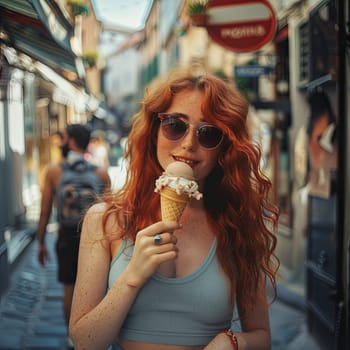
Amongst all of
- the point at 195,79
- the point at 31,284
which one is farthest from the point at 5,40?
the point at 31,284

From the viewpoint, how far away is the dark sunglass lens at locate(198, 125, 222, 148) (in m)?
1.84

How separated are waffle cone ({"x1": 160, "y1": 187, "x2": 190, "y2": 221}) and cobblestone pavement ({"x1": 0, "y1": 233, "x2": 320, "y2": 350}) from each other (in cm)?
352

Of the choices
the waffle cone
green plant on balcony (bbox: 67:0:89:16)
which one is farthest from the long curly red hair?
green plant on balcony (bbox: 67:0:89:16)

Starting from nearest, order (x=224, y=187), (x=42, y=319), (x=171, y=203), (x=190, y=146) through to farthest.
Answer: (x=171, y=203) → (x=190, y=146) → (x=224, y=187) → (x=42, y=319)

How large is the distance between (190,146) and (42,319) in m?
4.44

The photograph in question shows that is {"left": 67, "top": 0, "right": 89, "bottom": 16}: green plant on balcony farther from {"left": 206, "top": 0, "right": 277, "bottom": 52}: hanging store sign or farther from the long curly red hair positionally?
the long curly red hair

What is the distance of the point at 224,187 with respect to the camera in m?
2.03

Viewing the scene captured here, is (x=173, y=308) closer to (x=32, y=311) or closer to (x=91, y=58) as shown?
(x=32, y=311)

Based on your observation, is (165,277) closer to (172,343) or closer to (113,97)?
(172,343)

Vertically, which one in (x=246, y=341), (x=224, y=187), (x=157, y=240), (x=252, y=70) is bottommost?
(x=246, y=341)

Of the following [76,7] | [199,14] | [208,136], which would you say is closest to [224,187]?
[208,136]

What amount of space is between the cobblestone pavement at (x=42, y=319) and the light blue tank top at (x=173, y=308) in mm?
3325

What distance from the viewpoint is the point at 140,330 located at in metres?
1.77

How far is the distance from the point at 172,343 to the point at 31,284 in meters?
5.77
